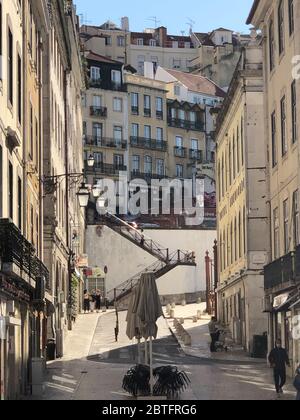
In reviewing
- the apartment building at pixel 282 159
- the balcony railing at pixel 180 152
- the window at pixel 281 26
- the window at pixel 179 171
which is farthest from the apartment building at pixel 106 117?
the window at pixel 281 26

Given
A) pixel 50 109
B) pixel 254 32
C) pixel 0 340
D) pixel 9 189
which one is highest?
pixel 254 32

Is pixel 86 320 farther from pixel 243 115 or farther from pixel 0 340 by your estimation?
pixel 0 340

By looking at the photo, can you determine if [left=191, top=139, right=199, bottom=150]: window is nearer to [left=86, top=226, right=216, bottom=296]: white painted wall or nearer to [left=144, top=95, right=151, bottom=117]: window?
[left=144, top=95, right=151, bottom=117]: window

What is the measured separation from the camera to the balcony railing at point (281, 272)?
27.3 m

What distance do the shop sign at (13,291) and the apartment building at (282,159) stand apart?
739 cm

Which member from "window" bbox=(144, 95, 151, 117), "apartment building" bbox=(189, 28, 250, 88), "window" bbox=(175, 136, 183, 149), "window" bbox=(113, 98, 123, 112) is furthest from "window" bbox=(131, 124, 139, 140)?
"apartment building" bbox=(189, 28, 250, 88)

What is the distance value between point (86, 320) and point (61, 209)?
11.0 metres

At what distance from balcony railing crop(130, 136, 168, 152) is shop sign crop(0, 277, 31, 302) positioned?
73792mm

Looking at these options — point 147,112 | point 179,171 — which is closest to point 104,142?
point 147,112

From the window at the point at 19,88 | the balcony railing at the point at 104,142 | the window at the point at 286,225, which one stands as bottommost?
the window at the point at 286,225

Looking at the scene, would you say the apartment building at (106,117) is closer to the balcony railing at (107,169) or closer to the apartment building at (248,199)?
the balcony railing at (107,169)

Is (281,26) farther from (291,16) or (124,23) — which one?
(124,23)

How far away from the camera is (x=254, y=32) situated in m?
40.5
